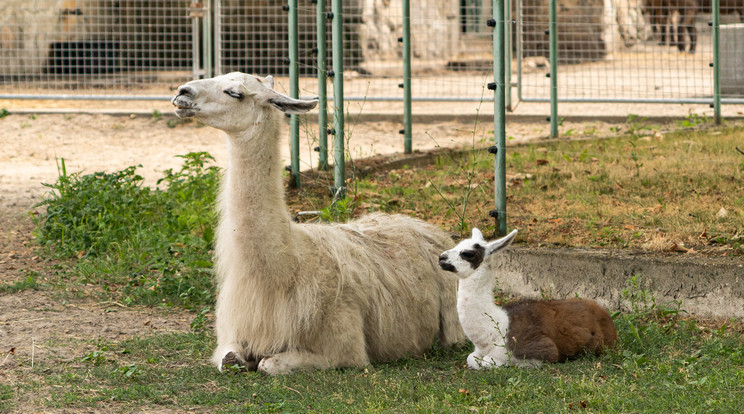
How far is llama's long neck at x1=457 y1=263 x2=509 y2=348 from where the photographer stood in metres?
4.91

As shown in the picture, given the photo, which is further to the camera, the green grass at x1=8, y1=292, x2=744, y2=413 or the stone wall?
the stone wall

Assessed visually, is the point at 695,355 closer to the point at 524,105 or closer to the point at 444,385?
the point at 444,385

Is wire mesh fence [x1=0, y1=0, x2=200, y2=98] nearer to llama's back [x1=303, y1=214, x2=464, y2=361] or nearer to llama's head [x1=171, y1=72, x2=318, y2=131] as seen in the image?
llama's back [x1=303, y1=214, x2=464, y2=361]

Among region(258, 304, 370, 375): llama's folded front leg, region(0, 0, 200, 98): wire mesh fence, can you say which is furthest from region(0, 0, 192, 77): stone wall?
region(258, 304, 370, 375): llama's folded front leg

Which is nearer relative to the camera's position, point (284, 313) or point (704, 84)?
point (284, 313)

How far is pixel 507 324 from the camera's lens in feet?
16.1

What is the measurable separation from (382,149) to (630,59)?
157 inches

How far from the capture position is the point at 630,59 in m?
13.3

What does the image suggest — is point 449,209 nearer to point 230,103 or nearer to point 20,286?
point 230,103

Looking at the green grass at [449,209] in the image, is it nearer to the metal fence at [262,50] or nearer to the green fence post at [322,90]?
the green fence post at [322,90]

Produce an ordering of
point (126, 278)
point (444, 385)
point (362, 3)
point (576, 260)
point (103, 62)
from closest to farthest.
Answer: point (444, 385) → point (576, 260) → point (126, 278) → point (103, 62) → point (362, 3)

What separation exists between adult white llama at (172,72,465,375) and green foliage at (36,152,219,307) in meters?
1.59

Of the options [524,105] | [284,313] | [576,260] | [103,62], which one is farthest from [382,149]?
[284,313]

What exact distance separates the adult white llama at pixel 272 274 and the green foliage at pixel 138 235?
1595 millimetres
